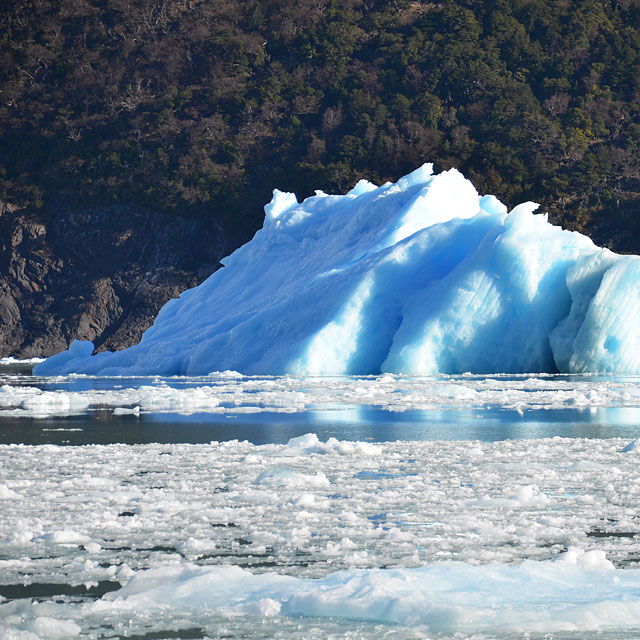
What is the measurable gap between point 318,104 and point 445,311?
37008 mm

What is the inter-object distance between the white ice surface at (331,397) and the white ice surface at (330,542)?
432cm

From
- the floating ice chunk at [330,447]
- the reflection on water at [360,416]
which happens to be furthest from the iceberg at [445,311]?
the floating ice chunk at [330,447]

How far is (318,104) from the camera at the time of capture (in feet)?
174

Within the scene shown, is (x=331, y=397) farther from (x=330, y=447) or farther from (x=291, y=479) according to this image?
(x=291, y=479)

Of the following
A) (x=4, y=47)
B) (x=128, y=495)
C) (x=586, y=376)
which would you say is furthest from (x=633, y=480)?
(x=4, y=47)

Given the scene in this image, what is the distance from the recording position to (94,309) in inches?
1961

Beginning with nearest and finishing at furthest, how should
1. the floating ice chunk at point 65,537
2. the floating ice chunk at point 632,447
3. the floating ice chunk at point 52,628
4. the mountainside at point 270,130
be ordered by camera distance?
the floating ice chunk at point 52,628 < the floating ice chunk at point 65,537 < the floating ice chunk at point 632,447 < the mountainside at point 270,130

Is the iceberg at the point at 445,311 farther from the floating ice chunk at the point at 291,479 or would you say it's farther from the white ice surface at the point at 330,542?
the floating ice chunk at the point at 291,479

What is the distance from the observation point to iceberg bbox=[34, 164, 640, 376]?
1791cm

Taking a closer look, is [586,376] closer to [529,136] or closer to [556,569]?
[556,569]

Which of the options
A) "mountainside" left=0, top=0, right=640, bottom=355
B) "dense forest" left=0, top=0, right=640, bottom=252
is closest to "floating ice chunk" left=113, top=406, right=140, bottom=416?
"mountainside" left=0, top=0, right=640, bottom=355

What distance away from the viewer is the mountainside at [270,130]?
47.5 m

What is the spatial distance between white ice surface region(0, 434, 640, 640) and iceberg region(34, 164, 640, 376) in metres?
11.2

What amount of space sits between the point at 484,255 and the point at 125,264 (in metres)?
35.3
